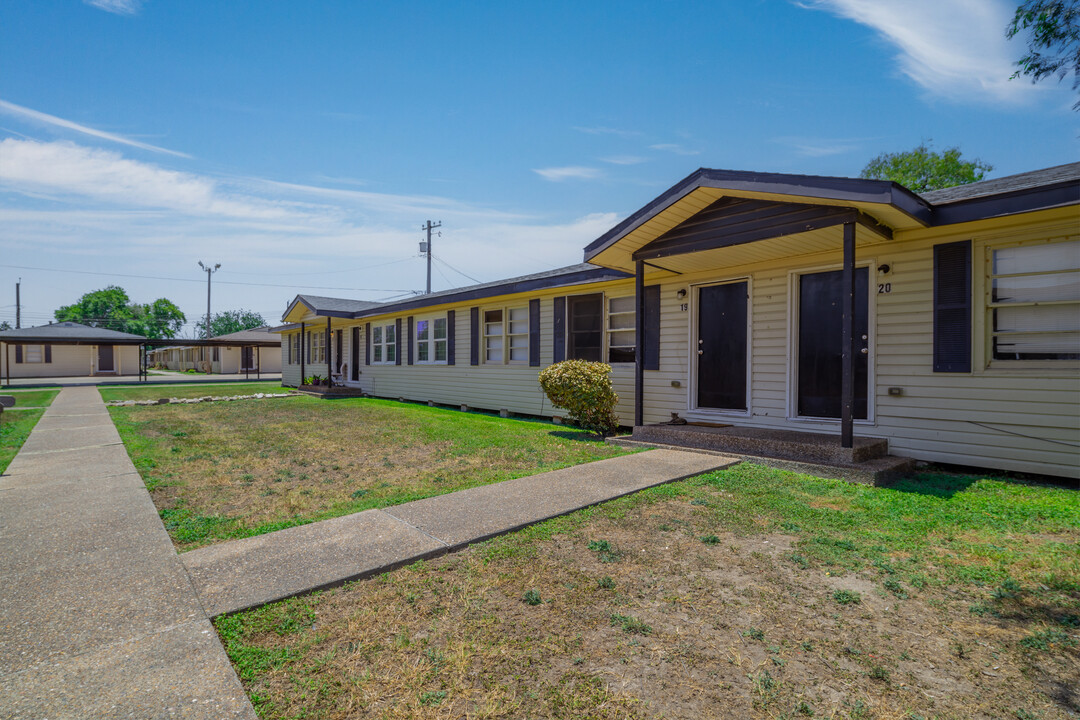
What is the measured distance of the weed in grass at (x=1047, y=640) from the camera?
2193 mm

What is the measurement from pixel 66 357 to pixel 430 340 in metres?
34.4

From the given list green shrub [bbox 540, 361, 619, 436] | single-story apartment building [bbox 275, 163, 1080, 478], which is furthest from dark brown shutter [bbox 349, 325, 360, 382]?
green shrub [bbox 540, 361, 619, 436]

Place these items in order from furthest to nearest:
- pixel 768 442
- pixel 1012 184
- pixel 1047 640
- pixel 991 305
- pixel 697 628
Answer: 1. pixel 768 442
2. pixel 991 305
3. pixel 1012 184
4. pixel 697 628
5. pixel 1047 640

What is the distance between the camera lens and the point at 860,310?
6246 mm

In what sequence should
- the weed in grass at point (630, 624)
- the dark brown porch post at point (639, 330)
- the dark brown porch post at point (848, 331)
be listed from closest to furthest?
the weed in grass at point (630, 624) → the dark brown porch post at point (848, 331) → the dark brown porch post at point (639, 330)

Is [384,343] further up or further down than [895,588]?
further up

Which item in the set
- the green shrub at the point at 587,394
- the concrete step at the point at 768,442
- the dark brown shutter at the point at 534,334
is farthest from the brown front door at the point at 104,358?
the concrete step at the point at 768,442

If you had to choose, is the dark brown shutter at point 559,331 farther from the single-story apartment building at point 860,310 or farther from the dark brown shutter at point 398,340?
the dark brown shutter at point 398,340

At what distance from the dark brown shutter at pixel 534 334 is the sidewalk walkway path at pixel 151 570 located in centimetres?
524

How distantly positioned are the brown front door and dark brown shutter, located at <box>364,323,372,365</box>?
96.2 ft

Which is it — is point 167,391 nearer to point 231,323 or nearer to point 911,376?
point 911,376

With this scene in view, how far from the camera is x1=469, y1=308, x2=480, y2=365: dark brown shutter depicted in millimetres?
12305

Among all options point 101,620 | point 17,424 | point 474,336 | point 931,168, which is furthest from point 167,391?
point 931,168

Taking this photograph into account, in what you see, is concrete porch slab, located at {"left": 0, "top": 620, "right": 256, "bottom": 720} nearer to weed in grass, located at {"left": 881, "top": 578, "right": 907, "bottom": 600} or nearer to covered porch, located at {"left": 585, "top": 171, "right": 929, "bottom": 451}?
weed in grass, located at {"left": 881, "top": 578, "right": 907, "bottom": 600}
